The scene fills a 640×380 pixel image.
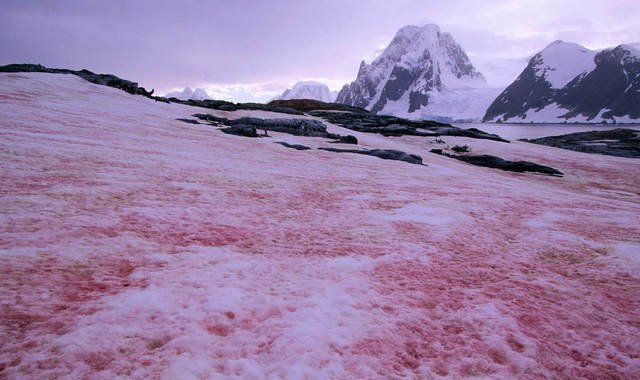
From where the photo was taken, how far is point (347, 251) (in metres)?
6.90

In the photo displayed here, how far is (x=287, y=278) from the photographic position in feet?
18.5

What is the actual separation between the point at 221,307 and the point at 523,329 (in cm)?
382

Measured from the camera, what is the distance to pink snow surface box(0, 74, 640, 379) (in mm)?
3750

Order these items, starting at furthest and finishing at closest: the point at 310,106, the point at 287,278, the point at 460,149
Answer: the point at 310,106 → the point at 460,149 → the point at 287,278

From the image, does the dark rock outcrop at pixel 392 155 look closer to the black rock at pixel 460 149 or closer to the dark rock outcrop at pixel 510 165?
the dark rock outcrop at pixel 510 165

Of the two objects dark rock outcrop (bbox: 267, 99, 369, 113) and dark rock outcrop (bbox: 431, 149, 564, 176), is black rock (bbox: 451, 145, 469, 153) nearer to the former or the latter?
dark rock outcrop (bbox: 431, 149, 564, 176)

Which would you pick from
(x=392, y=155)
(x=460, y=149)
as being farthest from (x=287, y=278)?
(x=460, y=149)

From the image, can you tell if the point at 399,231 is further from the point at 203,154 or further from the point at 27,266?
the point at 203,154

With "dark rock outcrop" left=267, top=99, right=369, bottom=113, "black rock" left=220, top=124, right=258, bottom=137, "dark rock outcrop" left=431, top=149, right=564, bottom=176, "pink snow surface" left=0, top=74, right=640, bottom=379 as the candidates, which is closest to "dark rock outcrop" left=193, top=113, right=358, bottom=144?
"black rock" left=220, top=124, right=258, bottom=137

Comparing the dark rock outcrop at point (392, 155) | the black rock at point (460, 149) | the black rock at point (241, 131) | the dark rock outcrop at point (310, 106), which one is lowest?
the dark rock outcrop at point (392, 155)

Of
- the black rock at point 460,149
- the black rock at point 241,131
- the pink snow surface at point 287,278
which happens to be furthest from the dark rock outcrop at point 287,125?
the pink snow surface at point 287,278

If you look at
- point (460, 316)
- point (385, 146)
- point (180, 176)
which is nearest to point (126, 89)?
point (385, 146)

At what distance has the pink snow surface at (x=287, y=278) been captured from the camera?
3.75 m

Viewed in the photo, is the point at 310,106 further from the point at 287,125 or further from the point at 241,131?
the point at 241,131
